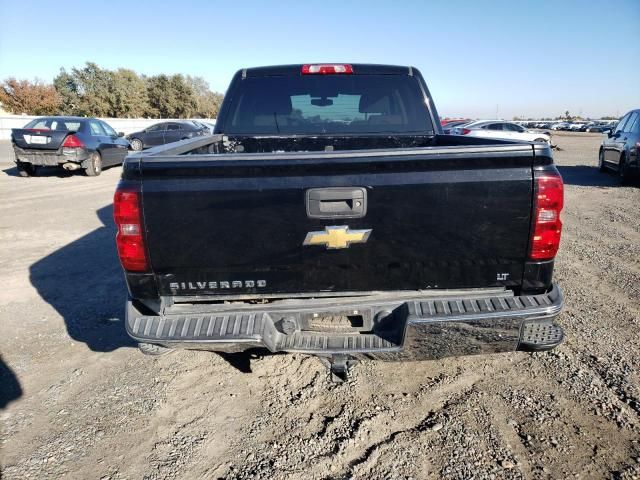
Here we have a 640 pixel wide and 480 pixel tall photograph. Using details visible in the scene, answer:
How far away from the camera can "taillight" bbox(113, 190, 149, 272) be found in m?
2.21

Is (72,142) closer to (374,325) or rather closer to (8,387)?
(8,387)

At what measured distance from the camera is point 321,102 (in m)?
4.14

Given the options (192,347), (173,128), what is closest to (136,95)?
(173,128)

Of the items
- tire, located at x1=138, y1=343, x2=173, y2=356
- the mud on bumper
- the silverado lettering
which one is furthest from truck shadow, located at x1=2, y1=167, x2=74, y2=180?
the mud on bumper

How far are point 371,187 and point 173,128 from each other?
2062 centimetres

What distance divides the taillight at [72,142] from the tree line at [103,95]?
4909 cm

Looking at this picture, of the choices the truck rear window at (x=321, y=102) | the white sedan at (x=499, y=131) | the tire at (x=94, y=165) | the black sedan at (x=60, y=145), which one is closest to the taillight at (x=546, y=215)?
the truck rear window at (x=321, y=102)

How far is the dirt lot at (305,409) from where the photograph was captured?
Result: 7.39 feet

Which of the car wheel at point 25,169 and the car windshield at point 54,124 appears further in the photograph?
the car wheel at point 25,169

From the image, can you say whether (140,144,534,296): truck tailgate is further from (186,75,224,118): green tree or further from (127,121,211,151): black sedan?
(186,75,224,118): green tree

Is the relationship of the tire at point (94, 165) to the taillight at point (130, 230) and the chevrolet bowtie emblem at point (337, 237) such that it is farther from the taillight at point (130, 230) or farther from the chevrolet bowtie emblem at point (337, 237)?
the chevrolet bowtie emblem at point (337, 237)

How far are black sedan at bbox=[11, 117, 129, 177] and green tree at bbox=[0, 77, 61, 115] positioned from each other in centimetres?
4888

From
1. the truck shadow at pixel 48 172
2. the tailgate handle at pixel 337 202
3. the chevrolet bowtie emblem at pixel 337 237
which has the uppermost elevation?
the tailgate handle at pixel 337 202

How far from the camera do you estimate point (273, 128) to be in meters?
4.10
